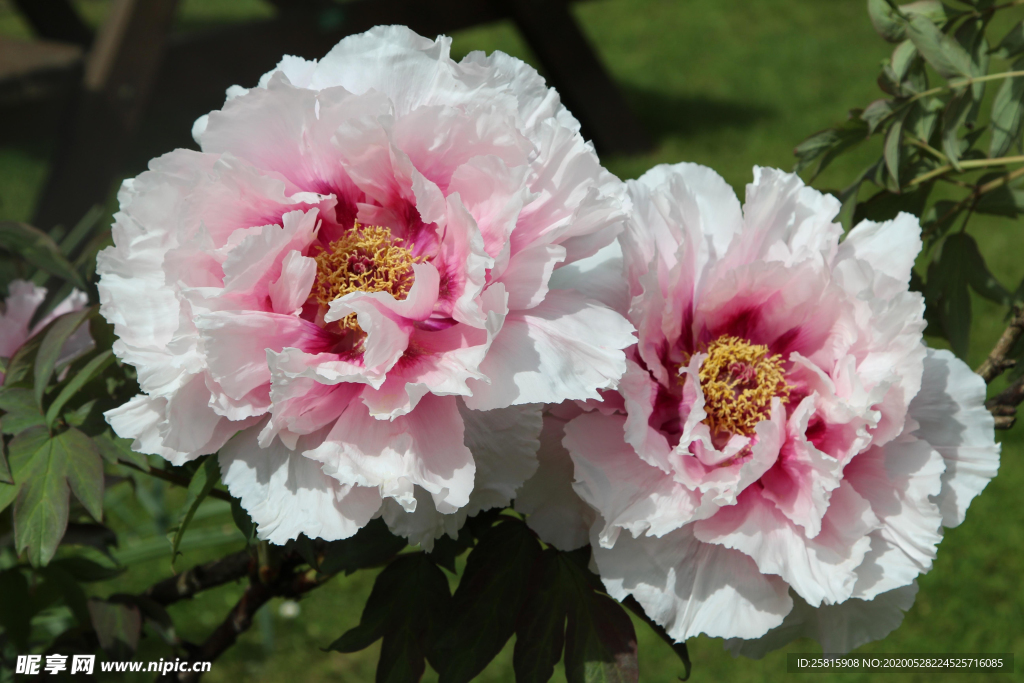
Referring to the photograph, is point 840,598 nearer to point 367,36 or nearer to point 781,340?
point 781,340

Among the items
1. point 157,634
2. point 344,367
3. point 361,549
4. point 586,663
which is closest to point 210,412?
point 344,367

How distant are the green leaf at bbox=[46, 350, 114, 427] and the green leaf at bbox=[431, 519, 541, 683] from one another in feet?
0.94

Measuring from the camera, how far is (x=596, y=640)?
0.60 m

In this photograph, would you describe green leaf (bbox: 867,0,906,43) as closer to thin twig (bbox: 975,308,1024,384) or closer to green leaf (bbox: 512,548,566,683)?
thin twig (bbox: 975,308,1024,384)

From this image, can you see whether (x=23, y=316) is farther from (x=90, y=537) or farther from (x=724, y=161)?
(x=724, y=161)

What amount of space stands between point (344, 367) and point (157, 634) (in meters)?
0.46

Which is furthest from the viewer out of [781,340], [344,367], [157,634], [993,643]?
[993,643]

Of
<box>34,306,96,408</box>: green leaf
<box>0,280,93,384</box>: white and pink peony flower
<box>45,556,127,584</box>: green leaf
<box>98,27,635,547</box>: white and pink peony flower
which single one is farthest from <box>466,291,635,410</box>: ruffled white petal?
<box>45,556,127,584</box>: green leaf

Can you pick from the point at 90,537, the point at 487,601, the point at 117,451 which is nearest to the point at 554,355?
the point at 487,601

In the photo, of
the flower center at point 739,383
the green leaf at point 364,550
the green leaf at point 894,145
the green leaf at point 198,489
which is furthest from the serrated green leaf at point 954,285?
the green leaf at point 198,489

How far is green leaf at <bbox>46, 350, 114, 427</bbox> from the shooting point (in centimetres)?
62

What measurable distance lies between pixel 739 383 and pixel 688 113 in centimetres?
380

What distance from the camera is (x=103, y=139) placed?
2.97 metres

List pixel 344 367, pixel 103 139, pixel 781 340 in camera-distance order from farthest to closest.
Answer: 1. pixel 103 139
2. pixel 781 340
3. pixel 344 367
